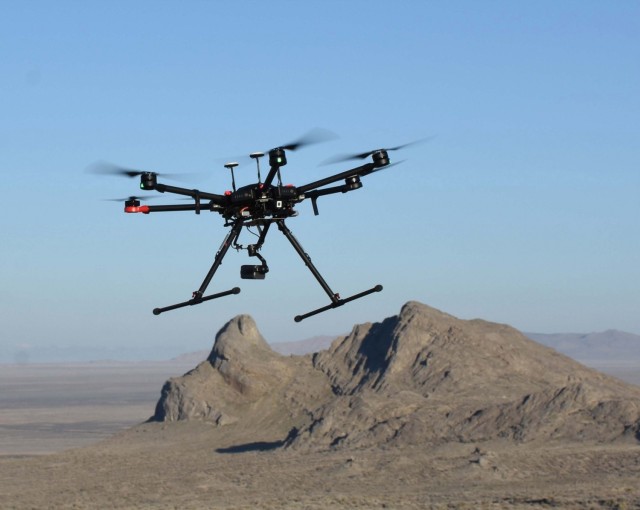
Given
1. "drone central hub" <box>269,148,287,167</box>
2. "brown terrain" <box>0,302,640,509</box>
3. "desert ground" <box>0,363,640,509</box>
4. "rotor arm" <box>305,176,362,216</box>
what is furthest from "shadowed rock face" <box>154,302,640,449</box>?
"drone central hub" <box>269,148,287,167</box>

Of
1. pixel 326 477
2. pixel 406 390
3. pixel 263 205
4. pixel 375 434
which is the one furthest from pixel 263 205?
pixel 406 390

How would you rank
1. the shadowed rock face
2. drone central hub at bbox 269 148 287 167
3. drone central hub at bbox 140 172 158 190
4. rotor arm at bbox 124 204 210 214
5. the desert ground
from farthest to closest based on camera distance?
1. the shadowed rock face
2. the desert ground
3. rotor arm at bbox 124 204 210 214
4. drone central hub at bbox 140 172 158 190
5. drone central hub at bbox 269 148 287 167

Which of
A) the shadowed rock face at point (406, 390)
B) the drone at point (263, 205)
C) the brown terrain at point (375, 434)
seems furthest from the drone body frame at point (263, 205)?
the shadowed rock face at point (406, 390)

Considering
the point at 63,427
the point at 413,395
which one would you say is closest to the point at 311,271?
the point at 413,395

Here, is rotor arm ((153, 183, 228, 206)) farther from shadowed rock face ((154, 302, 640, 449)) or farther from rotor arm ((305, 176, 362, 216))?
shadowed rock face ((154, 302, 640, 449))

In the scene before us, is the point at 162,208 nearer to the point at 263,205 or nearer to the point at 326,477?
the point at 263,205

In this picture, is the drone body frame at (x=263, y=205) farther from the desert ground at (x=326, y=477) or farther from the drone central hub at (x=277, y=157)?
the desert ground at (x=326, y=477)
